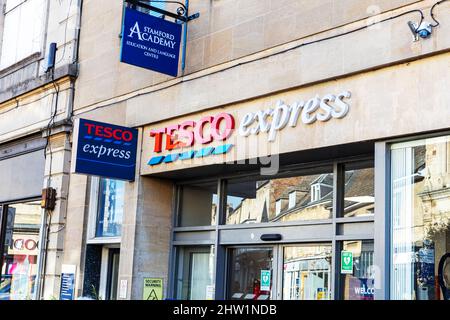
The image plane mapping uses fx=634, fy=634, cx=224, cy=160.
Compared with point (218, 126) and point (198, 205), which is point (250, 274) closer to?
point (198, 205)

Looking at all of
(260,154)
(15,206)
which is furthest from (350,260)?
(15,206)

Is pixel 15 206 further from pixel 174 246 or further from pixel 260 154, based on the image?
pixel 260 154

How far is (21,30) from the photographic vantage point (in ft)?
44.8

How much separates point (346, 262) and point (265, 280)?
1.39 metres

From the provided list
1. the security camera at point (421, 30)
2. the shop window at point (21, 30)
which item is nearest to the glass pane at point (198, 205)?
the security camera at point (421, 30)

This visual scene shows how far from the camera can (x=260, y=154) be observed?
309 inches

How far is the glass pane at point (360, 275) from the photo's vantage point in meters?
6.99

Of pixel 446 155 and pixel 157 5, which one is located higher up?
pixel 157 5

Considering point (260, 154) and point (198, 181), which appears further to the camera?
point (198, 181)

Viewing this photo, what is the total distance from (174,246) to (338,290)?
10.4 ft

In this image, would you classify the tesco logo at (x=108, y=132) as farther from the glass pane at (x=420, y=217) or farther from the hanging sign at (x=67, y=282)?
the glass pane at (x=420, y=217)

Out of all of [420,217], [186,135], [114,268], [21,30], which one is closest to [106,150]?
[186,135]

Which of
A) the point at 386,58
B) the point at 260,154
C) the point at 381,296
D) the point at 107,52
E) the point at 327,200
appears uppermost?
the point at 107,52

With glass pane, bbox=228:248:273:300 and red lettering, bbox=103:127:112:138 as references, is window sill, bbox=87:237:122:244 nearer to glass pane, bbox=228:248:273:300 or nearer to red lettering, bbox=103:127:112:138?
red lettering, bbox=103:127:112:138
